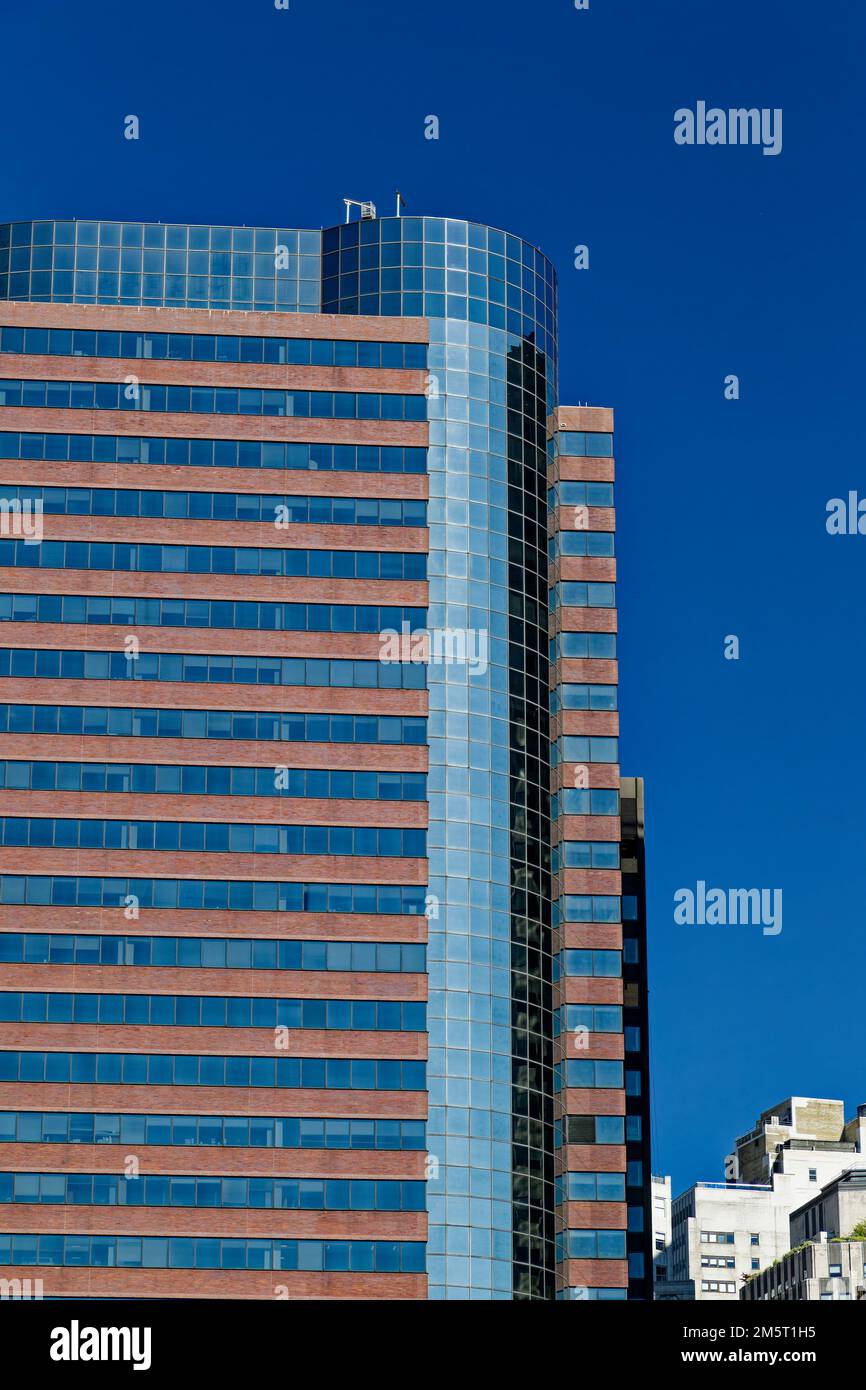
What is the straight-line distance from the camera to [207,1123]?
399 feet

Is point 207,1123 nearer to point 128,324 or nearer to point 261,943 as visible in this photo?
point 261,943

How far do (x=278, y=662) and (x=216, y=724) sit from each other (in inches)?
208

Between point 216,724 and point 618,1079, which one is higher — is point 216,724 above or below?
above

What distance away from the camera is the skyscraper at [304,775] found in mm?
121438

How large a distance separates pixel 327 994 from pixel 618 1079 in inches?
780

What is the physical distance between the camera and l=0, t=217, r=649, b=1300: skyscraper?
121438 mm

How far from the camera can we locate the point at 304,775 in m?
128

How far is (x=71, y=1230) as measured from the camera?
119062 mm

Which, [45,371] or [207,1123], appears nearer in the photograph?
[207,1123]

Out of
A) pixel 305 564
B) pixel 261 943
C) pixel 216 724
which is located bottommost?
pixel 261 943
